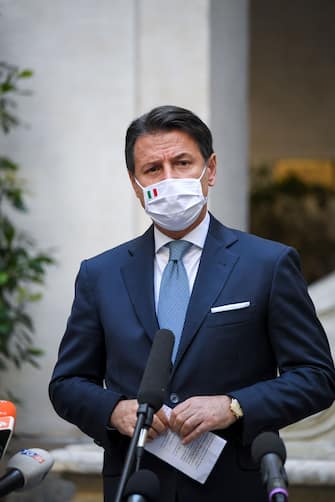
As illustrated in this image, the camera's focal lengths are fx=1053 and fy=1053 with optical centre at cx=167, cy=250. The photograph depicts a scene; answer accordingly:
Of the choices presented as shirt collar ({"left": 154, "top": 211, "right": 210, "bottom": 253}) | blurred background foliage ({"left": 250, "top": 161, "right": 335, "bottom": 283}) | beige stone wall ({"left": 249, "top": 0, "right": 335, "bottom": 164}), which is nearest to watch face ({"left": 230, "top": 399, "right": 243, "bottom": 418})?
shirt collar ({"left": 154, "top": 211, "right": 210, "bottom": 253})

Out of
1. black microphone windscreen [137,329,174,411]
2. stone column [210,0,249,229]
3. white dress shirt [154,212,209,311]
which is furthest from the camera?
stone column [210,0,249,229]

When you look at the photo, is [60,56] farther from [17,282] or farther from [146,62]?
[17,282]

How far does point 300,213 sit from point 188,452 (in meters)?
11.2

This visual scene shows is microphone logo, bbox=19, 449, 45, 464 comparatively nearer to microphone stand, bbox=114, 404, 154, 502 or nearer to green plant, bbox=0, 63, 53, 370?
microphone stand, bbox=114, 404, 154, 502

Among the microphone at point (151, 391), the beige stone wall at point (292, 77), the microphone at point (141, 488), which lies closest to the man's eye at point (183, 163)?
the microphone at point (151, 391)

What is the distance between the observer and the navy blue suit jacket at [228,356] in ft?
9.54

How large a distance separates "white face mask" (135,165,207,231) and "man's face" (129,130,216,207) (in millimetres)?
22

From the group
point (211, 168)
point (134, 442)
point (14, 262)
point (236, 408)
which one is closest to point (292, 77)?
point (14, 262)

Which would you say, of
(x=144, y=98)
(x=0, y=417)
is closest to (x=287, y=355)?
(x=0, y=417)

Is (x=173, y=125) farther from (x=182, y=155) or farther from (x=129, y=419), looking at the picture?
(x=129, y=419)

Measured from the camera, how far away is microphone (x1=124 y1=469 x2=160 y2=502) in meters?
2.27

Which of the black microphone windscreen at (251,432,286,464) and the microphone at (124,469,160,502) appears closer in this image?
the microphone at (124,469,160,502)

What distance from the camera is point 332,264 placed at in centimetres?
1401

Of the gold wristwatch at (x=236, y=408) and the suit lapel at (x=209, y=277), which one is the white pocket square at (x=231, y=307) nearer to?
the suit lapel at (x=209, y=277)
